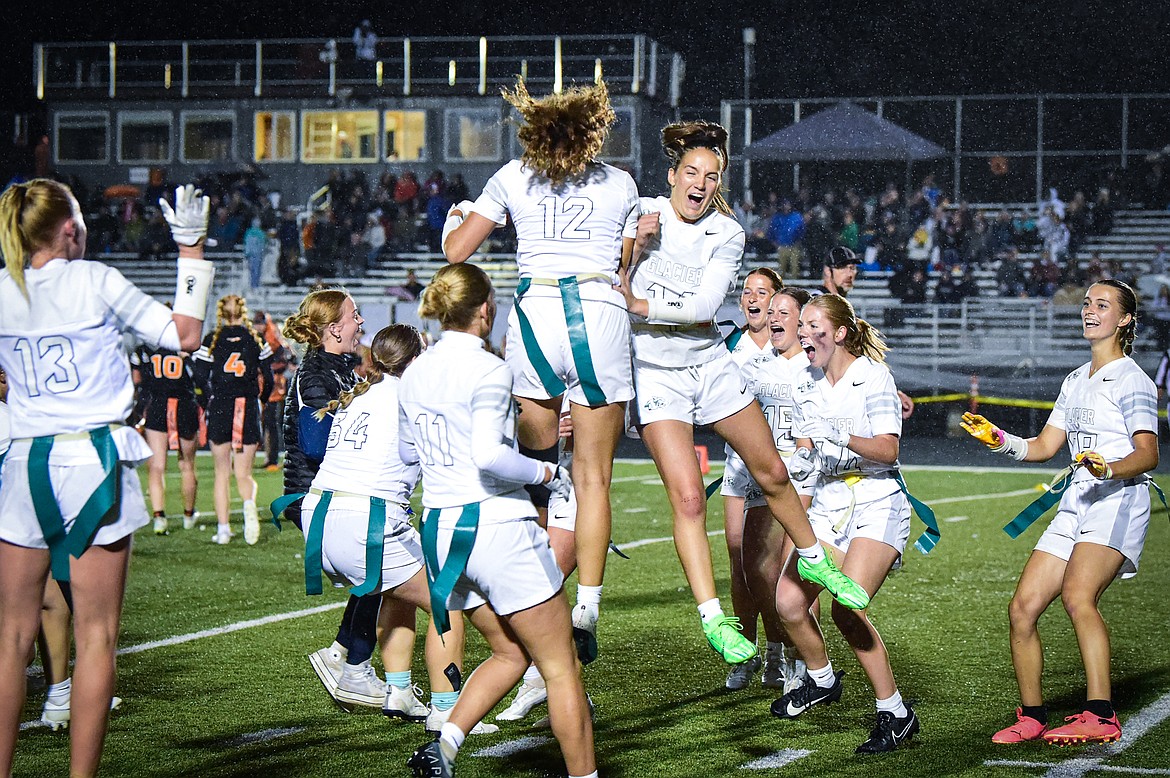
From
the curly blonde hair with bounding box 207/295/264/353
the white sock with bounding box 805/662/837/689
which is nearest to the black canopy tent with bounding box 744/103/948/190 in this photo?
the curly blonde hair with bounding box 207/295/264/353

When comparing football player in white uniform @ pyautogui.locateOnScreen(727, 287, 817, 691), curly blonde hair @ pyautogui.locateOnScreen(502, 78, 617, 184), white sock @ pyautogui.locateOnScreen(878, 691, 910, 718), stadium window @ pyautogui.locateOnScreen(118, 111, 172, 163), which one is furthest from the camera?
stadium window @ pyautogui.locateOnScreen(118, 111, 172, 163)

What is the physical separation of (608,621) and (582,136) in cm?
416

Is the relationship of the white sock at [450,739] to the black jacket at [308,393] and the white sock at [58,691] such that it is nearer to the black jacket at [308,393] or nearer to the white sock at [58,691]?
the black jacket at [308,393]

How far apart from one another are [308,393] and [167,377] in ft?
23.6

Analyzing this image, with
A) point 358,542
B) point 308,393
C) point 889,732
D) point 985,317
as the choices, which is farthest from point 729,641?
point 985,317

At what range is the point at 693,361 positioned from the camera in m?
5.43

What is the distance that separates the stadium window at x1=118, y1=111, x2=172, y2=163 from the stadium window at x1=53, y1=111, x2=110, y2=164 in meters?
0.42

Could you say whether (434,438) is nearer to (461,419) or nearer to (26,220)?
(461,419)

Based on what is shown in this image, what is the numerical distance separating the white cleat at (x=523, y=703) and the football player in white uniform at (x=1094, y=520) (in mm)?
2006

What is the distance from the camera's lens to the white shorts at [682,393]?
539 centimetres

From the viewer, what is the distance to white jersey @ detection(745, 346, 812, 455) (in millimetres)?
6559

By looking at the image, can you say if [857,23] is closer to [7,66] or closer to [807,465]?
[7,66]

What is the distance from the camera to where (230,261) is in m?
31.0

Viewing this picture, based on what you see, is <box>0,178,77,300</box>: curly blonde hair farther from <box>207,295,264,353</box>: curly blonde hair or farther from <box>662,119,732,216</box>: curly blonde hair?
<box>207,295,264,353</box>: curly blonde hair
